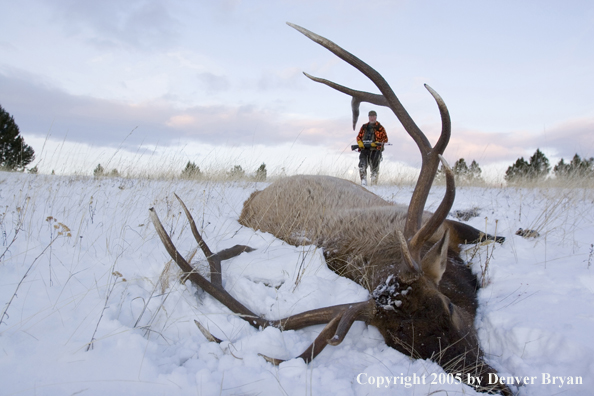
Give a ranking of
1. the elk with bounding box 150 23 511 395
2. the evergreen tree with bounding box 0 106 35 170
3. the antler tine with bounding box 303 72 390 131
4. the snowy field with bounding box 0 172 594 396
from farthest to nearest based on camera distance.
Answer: the evergreen tree with bounding box 0 106 35 170, the antler tine with bounding box 303 72 390 131, the elk with bounding box 150 23 511 395, the snowy field with bounding box 0 172 594 396

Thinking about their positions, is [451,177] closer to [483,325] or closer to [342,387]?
[483,325]

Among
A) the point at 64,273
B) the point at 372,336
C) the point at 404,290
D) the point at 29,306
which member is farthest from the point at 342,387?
the point at 64,273

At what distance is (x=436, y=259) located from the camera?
2.66 meters

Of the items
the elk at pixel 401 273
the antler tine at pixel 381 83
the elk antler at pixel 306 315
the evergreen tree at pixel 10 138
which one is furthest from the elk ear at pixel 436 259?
the evergreen tree at pixel 10 138

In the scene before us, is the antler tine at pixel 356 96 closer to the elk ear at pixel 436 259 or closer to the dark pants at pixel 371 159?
the elk ear at pixel 436 259

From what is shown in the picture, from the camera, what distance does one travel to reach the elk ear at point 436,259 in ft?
8.65

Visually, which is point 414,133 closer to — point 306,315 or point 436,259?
point 436,259

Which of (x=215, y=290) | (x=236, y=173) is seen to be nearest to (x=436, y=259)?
(x=215, y=290)

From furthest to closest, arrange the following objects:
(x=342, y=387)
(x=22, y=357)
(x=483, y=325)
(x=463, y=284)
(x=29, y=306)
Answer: (x=463, y=284)
(x=483, y=325)
(x=29, y=306)
(x=342, y=387)
(x=22, y=357)

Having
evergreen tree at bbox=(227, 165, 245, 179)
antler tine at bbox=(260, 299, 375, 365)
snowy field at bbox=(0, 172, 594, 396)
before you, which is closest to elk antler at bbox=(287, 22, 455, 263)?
antler tine at bbox=(260, 299, 375, 365)

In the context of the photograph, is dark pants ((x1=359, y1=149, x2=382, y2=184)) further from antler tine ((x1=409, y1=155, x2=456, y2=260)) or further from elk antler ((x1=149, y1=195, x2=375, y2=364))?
elk antler ((x1=149, y1=195, x2=375, y2=364))

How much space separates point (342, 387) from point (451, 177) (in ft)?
4.69

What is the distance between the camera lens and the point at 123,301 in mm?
2525

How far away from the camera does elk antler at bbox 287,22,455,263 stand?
2537mm
